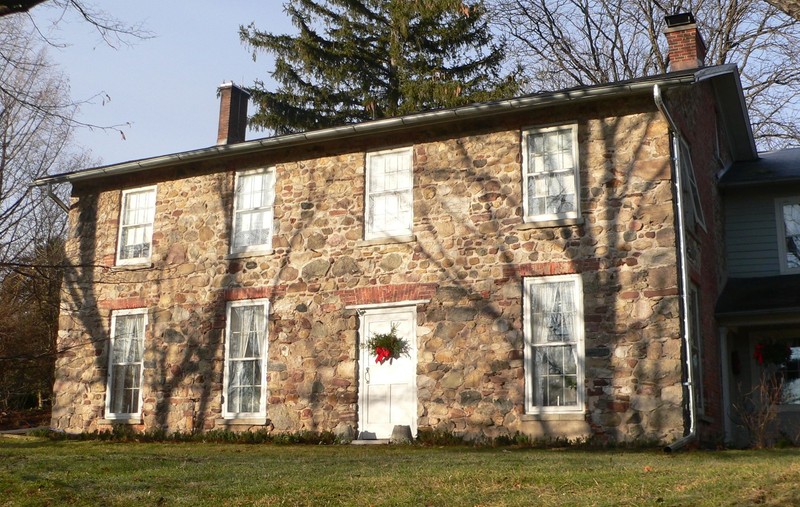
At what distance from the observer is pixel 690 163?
550 inches

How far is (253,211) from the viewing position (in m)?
15.7

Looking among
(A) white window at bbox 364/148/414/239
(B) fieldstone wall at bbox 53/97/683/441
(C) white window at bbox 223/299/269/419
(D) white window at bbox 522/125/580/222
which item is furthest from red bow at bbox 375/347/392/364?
(D) white window at bbox 522/125/580/222

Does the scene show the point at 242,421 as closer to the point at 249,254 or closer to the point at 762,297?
the point at 249,254

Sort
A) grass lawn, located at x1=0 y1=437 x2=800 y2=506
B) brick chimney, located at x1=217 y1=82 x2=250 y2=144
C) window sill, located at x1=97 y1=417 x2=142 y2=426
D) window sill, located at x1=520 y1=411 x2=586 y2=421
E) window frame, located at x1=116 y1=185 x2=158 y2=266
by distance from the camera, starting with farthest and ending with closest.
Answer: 1. brick chimney, located at x1=217 y1=82 x2=250 y2=144
2. window frame, located at x1=116 y1=185 x2=158 y2=266
3. window sill, located at x1=97 y1=417 x2=142 y2=426
4. window sill, located at x1=520 y1=411 x2=586 y2=421
5. grass lawn, located at x1=0 y1=437 x2=800 y2=506

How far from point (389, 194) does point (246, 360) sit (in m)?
3.68

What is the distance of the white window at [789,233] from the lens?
16.4 metres

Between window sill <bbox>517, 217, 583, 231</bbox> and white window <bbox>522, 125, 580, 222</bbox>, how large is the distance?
8 centimetres

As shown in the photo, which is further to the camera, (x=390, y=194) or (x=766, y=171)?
(x=766, y=171)

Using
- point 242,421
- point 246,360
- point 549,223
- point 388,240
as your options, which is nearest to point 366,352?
point 388,240

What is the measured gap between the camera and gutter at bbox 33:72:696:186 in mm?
12617

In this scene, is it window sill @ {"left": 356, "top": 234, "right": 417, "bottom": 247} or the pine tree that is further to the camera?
the pine tree

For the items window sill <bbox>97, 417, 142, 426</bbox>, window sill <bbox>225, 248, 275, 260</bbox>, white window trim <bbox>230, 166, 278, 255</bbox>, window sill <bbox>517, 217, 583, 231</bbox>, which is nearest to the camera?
window sill <bbox>517, 217, 583, 231</bbox>

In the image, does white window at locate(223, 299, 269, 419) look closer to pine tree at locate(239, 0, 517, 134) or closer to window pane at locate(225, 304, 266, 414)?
window pane at locate(225, 304, 266, 414)

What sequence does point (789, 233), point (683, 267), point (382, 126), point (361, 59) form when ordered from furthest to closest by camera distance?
point (361, 59) < point (789, 233) < point (382, 126) < point (683, 267)
